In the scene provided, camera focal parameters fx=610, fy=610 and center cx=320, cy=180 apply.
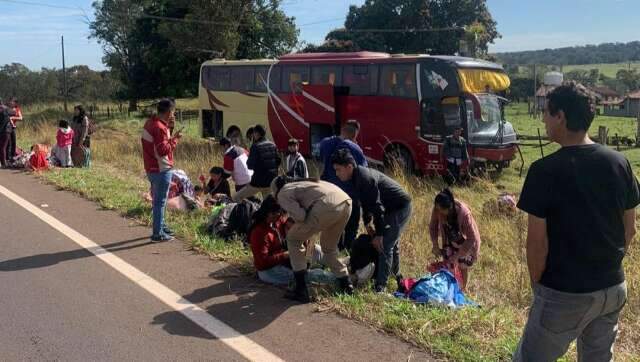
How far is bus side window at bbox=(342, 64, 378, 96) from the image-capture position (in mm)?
16891

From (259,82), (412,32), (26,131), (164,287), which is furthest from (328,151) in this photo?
(412,32)

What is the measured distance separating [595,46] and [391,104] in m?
166

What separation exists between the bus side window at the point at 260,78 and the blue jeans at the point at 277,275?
1520 cm

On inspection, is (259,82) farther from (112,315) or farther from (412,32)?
(412,32)

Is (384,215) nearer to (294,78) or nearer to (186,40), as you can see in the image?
(294,78)

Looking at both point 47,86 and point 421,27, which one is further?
point 47,86

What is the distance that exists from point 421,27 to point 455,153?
33808mm

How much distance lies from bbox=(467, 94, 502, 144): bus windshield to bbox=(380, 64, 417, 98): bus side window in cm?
164

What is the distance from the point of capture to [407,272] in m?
6.79

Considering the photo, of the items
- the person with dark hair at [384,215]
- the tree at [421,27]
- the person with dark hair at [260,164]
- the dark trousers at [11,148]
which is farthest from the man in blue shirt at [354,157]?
the tree at [421,27]

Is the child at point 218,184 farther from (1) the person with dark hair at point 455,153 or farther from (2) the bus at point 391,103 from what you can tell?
(2) the bus at point 391,103

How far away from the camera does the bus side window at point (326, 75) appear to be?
17.8m

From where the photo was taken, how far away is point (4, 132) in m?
14.0

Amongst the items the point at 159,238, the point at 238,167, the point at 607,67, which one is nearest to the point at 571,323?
the point at 159,238
